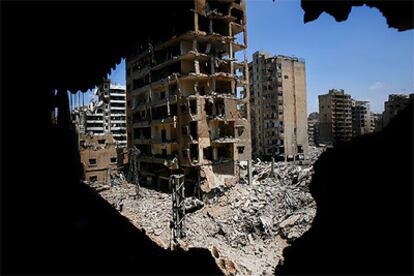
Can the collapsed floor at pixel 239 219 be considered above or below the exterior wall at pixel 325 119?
below

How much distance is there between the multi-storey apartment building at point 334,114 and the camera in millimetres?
68438

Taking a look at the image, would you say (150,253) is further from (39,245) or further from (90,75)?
(90,75)

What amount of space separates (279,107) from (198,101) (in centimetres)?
2863

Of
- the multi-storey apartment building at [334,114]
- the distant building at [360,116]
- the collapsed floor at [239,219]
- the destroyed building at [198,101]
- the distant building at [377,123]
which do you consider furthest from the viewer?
the distant building at [360,116]

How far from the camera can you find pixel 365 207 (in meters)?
3.83

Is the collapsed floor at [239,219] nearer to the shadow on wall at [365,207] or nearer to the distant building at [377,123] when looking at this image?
the distant building at [377,123]

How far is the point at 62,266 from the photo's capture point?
4.85m

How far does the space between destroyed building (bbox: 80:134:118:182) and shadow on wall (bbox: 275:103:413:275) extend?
1380 inches

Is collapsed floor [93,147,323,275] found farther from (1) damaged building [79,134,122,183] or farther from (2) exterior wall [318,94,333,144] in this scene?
(2) exterior wall [318,94,333,144]

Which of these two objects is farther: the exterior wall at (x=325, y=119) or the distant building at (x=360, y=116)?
the distant building at (x=360, y=116)

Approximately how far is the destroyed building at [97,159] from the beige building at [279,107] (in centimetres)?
2898

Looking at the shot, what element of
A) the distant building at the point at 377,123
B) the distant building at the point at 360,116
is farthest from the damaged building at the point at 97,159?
the distant building at the point at 360,116

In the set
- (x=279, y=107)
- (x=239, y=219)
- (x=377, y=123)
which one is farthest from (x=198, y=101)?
(x=279, y=107)

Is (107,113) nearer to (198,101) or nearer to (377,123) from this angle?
(198,101)
